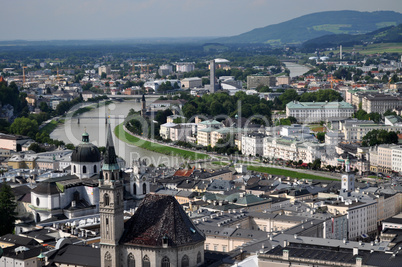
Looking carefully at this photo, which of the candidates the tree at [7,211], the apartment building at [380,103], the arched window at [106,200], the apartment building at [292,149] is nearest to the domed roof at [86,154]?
the tree at [7,211]

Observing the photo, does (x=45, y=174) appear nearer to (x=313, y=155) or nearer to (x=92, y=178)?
(x=92, y=178)

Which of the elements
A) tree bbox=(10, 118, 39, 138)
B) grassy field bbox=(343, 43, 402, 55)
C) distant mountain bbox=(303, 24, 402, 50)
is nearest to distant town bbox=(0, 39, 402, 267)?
tree bbox=(10, 118, 39, 138)

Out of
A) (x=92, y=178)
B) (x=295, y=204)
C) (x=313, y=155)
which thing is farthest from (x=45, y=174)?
(x=313, y=155)

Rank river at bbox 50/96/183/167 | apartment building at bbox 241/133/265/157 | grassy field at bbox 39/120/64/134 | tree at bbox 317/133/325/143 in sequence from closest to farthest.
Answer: river at bbox 50/96/183/167 → apartment building at bbox 241/133/265/157 → tree at bbox 317/133/325/143 → grassy field at bbox 39/120/64/134

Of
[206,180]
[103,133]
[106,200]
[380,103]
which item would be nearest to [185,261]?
[106,200]

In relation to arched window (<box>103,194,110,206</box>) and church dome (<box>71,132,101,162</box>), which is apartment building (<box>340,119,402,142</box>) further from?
arched window (<box>103,194,110,206</box>)

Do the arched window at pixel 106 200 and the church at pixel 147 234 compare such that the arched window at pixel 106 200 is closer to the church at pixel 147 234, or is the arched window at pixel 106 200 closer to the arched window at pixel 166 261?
the church at pixel 147 234

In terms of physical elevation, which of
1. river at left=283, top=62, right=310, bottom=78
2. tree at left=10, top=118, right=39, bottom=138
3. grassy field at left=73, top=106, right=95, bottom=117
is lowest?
river at left=283, top=62, right=310, bottom=78
